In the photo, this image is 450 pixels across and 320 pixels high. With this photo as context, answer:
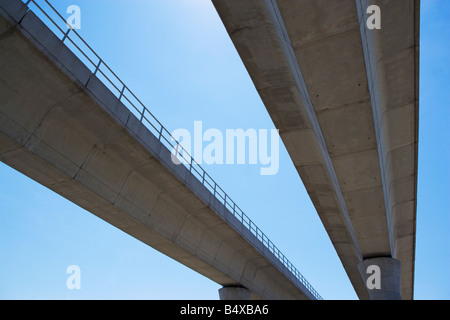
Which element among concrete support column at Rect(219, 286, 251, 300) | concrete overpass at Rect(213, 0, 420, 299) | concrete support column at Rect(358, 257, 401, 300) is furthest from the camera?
concrete support column at Rect(219, 286, 251, 300)

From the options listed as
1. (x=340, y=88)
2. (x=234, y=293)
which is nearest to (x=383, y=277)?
(x=234, y=293)

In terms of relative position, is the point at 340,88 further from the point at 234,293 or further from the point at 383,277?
the point at 234,293

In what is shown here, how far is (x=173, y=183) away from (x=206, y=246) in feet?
17.9

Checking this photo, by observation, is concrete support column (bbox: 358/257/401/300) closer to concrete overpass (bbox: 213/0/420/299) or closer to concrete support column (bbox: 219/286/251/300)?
Answer: concrete overpass (bbox: 213/0/420/299)

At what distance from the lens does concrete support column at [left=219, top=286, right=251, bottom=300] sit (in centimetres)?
2017

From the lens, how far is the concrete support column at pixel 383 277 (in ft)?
53.0

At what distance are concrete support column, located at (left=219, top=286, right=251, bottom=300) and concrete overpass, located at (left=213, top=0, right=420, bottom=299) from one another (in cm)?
946

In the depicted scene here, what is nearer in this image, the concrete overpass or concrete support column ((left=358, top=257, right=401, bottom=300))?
the concrete overpass

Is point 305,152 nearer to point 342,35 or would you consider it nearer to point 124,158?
point 342,35

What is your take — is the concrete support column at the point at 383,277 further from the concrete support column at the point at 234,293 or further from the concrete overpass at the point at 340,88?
the concrete support column at the point at 234,293

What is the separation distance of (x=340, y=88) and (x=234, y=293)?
1602cm

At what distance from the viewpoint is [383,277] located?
16766 mm

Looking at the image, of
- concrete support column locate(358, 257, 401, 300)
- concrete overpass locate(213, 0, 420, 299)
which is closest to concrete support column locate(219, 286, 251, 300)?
concrete support column locate(358, 257, 401, 300)

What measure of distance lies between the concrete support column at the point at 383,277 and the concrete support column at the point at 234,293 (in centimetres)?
773
